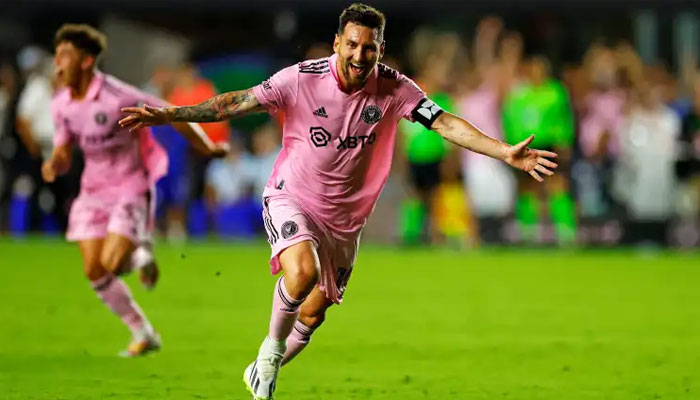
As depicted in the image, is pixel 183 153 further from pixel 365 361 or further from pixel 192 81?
pixel 365 361

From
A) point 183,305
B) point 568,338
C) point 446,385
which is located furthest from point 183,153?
point 446,385

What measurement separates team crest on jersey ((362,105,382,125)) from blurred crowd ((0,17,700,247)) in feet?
36.8

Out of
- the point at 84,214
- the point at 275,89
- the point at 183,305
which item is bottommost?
the point at 183,305

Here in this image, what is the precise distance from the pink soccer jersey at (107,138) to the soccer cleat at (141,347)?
3.47 ft

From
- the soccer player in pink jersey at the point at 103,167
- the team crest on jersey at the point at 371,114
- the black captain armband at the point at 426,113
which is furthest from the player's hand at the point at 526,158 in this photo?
the soccer player in pink jersey at the point at 103,167

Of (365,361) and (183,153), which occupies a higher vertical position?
(183,153)

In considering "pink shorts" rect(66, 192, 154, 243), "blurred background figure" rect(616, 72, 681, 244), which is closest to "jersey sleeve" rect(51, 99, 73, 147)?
"pink shorts" rect(66, 192, 154, 243)

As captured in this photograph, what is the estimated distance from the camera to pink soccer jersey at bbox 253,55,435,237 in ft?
25.7

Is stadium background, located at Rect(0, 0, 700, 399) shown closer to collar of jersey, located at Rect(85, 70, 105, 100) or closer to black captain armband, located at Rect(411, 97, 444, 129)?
collar of jersey, located at Rect(85, 70, 105, 100)

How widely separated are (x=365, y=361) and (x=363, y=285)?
5.67m

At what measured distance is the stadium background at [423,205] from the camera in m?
12.9

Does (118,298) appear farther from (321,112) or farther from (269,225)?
(321,112)

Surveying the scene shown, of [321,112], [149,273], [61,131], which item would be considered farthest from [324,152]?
[149,273]

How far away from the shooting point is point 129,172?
10398mm
